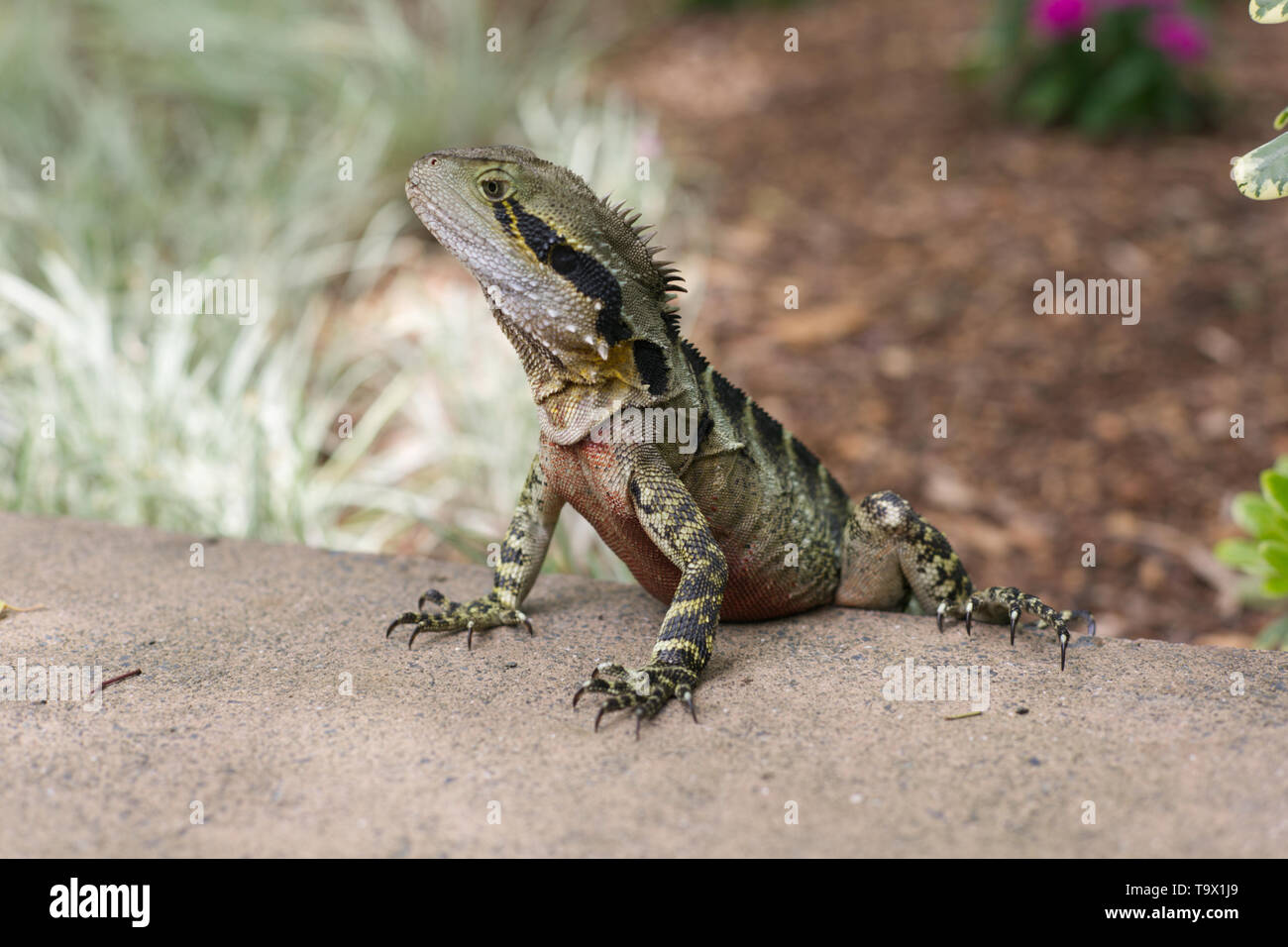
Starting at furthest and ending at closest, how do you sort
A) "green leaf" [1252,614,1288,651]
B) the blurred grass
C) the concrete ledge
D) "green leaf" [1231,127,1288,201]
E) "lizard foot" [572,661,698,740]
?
the blurred grass
"green leaf" [1252,614,1288,651]
"lizard foot" [572,661,698,740]
"green leaf" [1231,127,1288,201]
the concrete ledge

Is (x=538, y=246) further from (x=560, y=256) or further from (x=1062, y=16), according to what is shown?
(x=1062, y=16)

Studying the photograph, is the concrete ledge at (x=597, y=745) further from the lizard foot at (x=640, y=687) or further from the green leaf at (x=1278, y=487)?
the green leaf at (x=1278, y=487)

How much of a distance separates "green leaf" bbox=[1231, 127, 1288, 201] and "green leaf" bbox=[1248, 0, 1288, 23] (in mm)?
25

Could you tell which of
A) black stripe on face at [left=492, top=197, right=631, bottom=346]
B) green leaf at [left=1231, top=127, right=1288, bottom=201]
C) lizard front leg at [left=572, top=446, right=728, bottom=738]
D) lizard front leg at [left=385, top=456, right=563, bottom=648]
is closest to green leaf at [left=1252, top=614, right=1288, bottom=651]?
green leaf at [left=1231, top=127, right=1288, bottom=201]

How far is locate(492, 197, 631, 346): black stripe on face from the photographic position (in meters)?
3.52

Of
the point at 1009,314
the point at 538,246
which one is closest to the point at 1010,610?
the point at 538,246

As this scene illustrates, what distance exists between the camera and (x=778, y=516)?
407 centimetres

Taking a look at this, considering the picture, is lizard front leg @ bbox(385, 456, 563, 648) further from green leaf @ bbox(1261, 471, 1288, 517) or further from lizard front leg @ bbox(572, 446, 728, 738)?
green leaf @ bbox(1261, 471, 1288, 517)

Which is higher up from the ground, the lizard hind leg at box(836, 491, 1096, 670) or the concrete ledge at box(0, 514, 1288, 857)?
the lizard hind leg at box(836, 491, 1096, 670)

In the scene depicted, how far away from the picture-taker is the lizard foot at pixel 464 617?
3.92 m

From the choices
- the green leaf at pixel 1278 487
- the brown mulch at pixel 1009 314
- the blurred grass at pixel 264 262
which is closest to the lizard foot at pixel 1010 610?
the green leaf at pixel 1278 487

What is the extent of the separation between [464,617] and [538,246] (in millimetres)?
1302

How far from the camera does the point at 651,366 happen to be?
3709mm

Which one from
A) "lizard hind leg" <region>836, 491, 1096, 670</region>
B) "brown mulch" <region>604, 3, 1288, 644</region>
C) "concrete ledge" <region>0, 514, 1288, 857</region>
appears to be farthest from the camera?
"brown mulch" <region>604, 3, 1288, 644</region>
